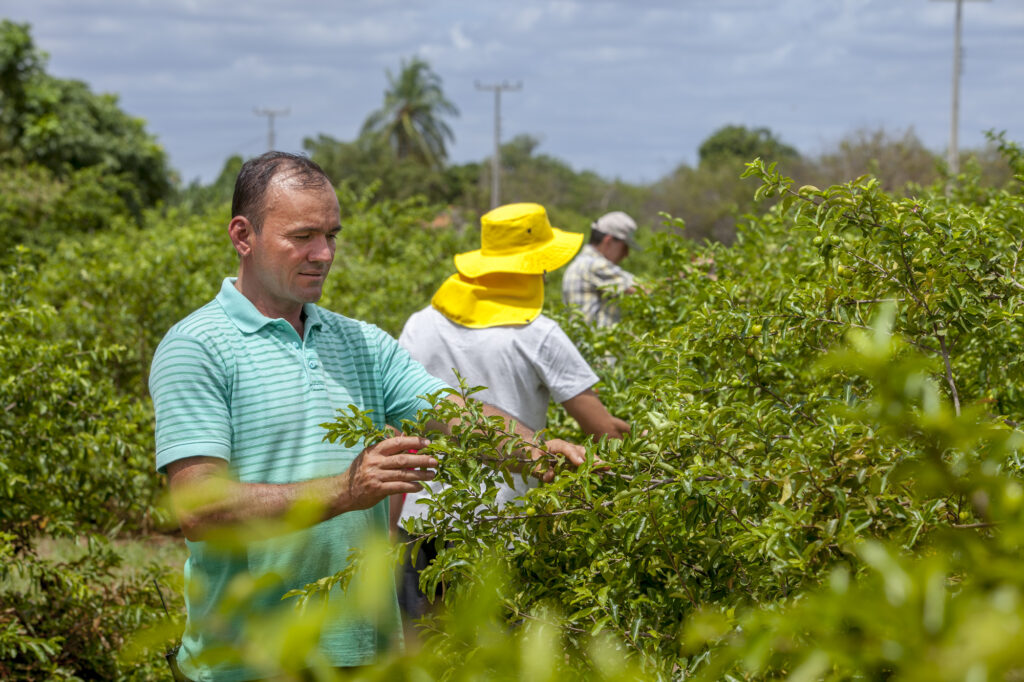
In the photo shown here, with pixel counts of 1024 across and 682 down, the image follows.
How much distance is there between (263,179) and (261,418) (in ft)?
1.81

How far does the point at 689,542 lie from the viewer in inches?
82.1

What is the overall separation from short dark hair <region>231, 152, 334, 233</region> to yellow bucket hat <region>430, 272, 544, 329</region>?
3.50ft

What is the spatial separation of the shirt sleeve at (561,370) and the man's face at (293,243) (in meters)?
1.09

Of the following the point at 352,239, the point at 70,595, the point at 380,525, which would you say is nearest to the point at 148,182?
the point at 352,239

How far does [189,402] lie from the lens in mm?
2203

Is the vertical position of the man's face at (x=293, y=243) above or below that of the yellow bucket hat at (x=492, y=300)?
above

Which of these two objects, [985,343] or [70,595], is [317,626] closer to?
[985,343]

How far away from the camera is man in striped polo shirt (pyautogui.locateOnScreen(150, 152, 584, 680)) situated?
215 centimetres

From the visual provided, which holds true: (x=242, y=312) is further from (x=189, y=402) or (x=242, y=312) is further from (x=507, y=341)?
(x=507, y=341)

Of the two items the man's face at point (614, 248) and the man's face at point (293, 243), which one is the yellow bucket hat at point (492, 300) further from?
the man's face at point (614, 248)

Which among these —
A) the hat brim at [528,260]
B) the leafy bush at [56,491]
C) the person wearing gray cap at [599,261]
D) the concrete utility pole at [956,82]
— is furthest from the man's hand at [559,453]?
the concrete utility pole at [956,82]

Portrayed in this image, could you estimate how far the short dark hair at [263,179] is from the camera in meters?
2.45

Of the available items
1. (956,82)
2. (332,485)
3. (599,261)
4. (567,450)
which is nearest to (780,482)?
(567,450)

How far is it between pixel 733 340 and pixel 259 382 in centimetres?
104
